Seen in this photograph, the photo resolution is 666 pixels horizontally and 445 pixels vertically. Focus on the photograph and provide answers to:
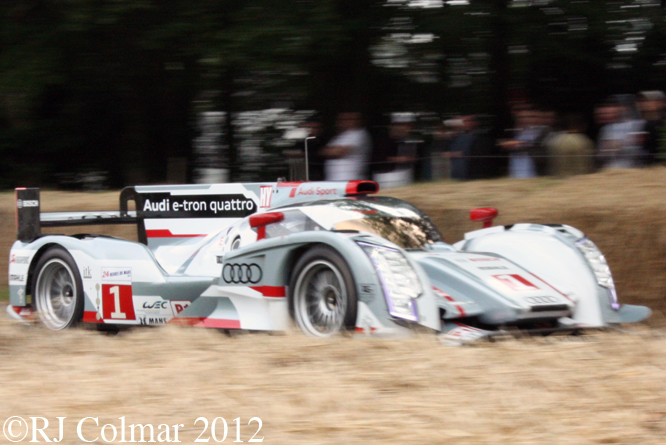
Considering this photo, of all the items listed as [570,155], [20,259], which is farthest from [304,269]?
[570,155]

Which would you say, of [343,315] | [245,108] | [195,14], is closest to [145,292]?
[343,315]

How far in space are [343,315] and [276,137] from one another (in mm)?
7440

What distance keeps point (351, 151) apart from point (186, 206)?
226 cm

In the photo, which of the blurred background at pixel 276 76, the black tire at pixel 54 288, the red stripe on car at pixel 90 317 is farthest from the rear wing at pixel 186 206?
the blurred background at pixel 276 76

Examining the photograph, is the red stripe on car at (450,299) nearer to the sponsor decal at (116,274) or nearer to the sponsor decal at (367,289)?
the sponsor decal at (367,289)

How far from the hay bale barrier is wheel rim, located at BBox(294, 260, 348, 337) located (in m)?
0.20

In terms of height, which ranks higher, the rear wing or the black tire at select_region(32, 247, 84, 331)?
the rear wing

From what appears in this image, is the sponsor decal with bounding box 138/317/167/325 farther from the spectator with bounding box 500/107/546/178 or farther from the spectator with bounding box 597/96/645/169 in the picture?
the spectator with bounding box 597/96/645/169

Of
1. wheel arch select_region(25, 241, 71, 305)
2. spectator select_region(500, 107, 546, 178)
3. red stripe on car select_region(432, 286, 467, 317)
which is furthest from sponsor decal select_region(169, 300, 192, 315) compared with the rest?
spectator select_region(500, 107, 546, 178)

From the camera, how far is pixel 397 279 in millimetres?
4535

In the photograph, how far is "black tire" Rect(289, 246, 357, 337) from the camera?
15.3 feet

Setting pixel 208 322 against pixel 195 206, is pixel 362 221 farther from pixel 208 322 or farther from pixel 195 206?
pixel 195 206

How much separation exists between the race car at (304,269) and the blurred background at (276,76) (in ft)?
8.46

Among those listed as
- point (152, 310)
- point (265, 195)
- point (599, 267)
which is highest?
point (265, 195)
